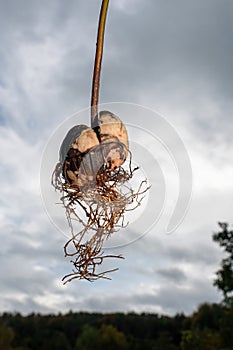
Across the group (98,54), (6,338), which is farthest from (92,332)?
(98,54)

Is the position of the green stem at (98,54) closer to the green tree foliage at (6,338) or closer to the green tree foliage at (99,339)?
the green tree foliage at (6,338)

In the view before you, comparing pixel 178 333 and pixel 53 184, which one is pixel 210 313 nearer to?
pixel 178 333

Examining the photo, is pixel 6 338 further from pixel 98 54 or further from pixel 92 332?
pixel 98 54

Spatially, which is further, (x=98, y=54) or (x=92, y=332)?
(x=92, y=332)

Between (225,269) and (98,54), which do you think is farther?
(225,269)

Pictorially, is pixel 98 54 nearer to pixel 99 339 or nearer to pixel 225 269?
pixel 225 269

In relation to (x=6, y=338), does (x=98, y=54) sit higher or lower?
lower

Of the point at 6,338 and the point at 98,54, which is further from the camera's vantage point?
the point at 6,338

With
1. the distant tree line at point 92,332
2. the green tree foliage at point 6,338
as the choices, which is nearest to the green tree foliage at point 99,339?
the distant tree line at point 92,332

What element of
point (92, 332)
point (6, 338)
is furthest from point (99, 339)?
point (6, 338)

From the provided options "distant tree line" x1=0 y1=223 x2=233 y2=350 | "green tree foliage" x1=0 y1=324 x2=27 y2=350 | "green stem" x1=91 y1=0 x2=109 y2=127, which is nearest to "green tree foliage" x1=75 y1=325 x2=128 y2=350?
"distant tree line" x1=0 y1=223 x2=233 y2=350

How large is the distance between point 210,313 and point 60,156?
22.9 ft

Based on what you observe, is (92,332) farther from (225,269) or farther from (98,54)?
(98,54)

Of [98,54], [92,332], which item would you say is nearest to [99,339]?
[92,332]
